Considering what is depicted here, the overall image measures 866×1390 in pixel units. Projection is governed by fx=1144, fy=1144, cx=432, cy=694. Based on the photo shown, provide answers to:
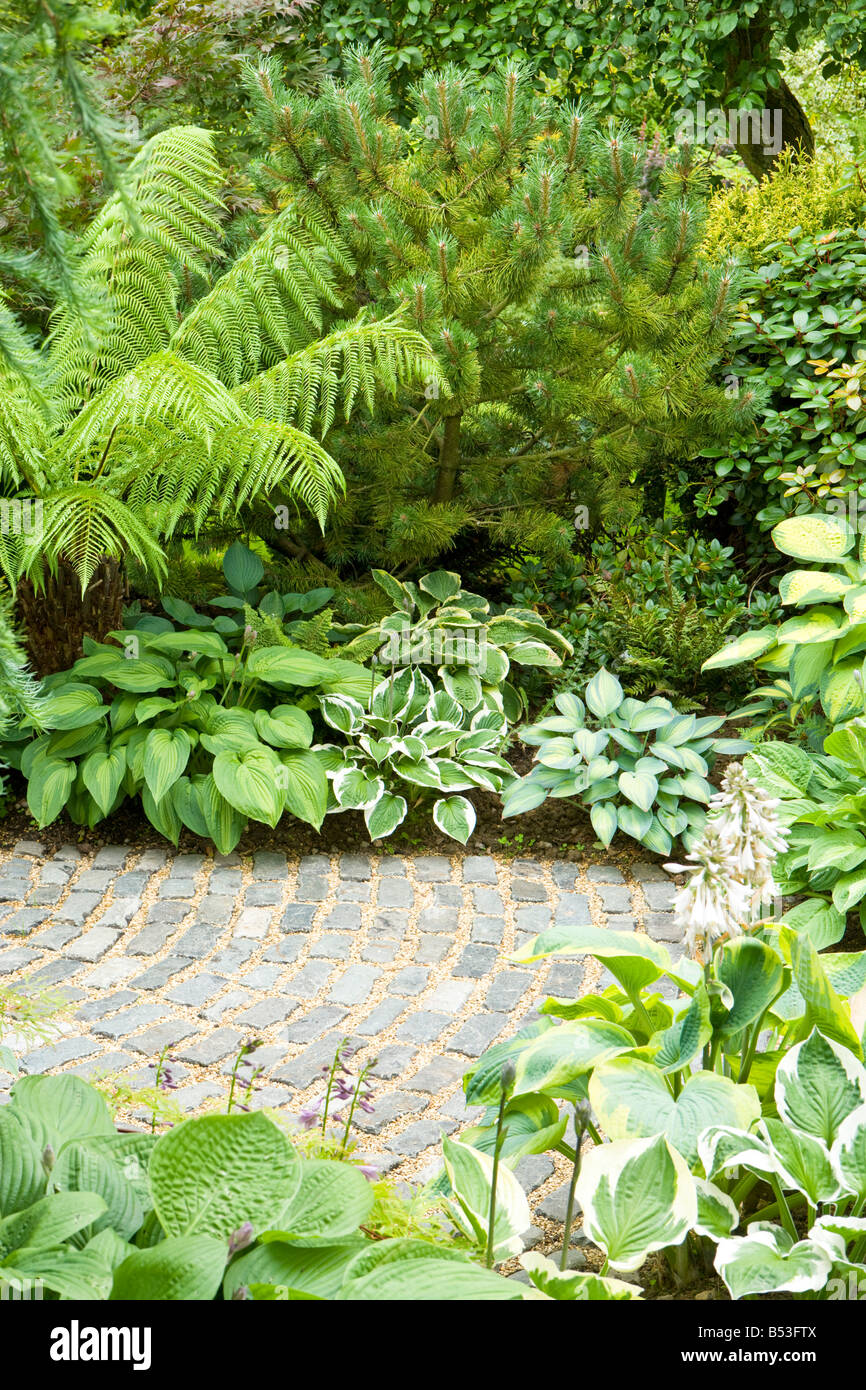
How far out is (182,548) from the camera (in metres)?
4.84

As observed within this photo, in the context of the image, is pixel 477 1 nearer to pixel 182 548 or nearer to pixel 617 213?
pixel 617 213

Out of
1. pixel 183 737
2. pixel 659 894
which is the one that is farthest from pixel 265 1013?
pixel 659 894

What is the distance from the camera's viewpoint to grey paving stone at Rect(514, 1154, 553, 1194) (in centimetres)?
236

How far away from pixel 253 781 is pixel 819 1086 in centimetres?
213

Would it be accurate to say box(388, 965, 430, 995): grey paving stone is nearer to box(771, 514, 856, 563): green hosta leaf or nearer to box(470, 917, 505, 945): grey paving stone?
box(470, 917, 505, 945): grey paving stone

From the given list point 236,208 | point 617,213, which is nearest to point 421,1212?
point 617,213

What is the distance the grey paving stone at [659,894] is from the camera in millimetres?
3518

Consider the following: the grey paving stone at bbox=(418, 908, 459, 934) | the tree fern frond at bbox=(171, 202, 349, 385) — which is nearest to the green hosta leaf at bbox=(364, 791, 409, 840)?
the grey paving stone at bbox=(418, 908, 459, 934)

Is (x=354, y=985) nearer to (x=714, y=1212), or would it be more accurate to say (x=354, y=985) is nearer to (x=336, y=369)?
(x=714, y=1212)

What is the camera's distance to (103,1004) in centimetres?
294

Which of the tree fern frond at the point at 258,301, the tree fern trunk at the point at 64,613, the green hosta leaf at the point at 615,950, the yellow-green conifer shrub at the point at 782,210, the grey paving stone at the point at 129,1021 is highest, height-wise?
the yellow-green conifer shrub at the point at 782,210

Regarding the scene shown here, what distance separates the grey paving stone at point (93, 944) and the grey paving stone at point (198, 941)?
0.64 ft

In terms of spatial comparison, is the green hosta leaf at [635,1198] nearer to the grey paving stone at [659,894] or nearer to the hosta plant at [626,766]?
the grey paving stone at [659,894]

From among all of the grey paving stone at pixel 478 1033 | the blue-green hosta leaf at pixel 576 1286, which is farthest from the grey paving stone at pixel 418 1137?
the blue-green hosta leaf at pixel 576 1286
